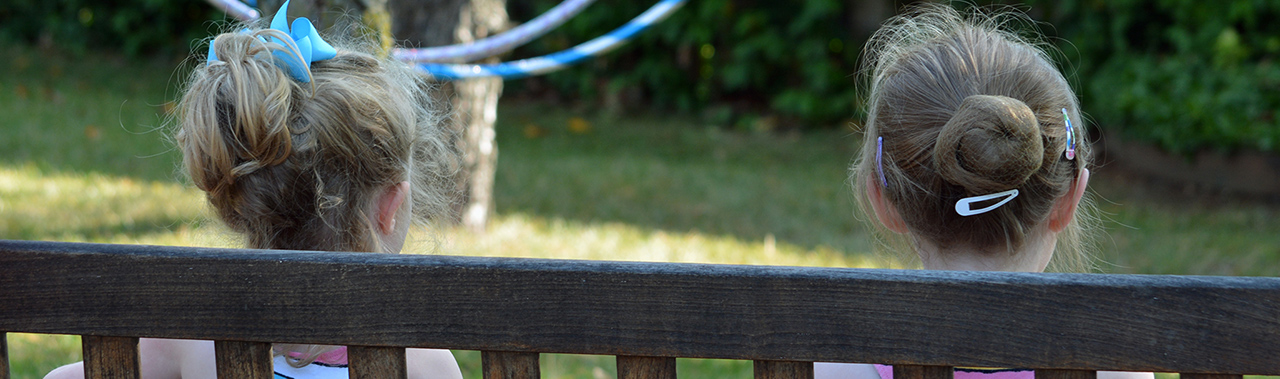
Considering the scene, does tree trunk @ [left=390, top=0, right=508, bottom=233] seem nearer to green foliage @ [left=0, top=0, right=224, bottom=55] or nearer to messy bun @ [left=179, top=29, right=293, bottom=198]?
messy bun @ [left=179, top=29, right=293, bottom=198]

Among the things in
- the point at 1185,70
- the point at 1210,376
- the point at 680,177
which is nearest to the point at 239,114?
the point at 1210,376

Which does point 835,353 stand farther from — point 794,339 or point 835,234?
point 835,234

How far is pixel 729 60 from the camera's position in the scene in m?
8.41

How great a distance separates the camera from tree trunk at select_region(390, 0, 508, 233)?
160 inches

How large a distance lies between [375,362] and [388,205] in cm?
42

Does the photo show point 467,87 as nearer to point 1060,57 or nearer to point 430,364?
point 430,364

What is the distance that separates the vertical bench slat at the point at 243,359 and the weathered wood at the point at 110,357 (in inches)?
3.9

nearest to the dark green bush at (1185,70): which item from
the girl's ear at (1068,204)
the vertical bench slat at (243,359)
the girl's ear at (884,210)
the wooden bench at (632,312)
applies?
the girl's ear at (1068,204)

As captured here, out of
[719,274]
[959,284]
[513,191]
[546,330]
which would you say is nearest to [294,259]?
[546,330]

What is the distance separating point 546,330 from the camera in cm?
102

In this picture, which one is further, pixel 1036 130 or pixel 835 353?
pixel 1036 130

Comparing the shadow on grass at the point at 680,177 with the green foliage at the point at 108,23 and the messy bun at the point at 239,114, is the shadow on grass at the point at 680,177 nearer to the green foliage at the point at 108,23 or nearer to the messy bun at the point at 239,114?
the messy bun at the point at 239,114

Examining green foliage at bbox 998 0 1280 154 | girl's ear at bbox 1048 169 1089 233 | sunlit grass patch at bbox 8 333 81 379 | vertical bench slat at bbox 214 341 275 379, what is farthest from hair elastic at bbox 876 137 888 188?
green foliage at bbox 998 0 1280 154

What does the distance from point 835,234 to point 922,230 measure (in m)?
3.32
